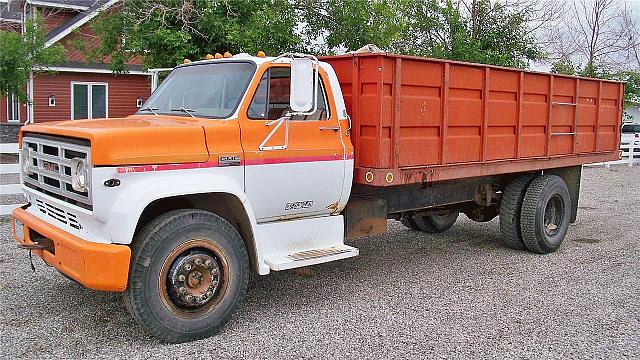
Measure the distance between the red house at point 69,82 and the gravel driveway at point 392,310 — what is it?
1382 cm

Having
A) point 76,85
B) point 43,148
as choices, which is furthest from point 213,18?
point 76,85

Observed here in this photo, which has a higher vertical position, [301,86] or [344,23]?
[344,23]

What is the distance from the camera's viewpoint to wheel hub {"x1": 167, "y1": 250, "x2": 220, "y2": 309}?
4828 millimetres

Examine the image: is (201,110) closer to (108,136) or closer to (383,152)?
(108,136)

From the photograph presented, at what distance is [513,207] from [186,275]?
4787 millimetres

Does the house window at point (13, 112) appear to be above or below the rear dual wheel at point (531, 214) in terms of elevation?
above

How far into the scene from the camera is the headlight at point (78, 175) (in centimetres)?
460

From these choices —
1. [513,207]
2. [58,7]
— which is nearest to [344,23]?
[513,207]

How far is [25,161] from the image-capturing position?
562cm

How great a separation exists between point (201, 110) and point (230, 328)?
6.08 feet

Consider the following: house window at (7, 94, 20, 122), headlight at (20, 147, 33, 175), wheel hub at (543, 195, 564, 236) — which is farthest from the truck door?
house window at (7, 94, 20, 122)

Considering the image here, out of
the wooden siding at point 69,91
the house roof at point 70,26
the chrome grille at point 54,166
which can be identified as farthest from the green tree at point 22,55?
the chrome grille at point 54,166

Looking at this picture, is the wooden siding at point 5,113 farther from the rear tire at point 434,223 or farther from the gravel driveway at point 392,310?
the rear tire at point 434,223

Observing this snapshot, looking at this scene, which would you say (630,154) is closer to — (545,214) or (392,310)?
(545,214)
